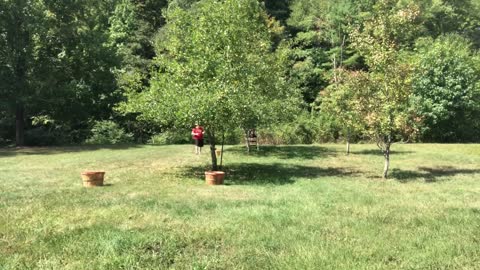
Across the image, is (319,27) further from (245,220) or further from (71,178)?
(245,220)

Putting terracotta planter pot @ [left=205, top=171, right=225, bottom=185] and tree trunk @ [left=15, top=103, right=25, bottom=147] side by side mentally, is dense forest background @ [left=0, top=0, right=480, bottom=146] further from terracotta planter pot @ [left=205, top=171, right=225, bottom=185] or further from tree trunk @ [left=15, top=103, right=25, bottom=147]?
terracotta planter pot @ [left=205, top=171, right=225, bottom=185]

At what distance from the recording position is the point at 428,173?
16.5 metres

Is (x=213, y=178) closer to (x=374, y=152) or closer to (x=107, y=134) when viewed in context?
(x=374, y=152)

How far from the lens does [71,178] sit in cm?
1378

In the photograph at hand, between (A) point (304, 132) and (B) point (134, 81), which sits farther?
(A) point (304, 132)

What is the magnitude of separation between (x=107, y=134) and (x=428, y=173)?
20189mm

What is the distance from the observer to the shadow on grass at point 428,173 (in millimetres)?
15078

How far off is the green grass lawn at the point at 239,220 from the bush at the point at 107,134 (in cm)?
1322

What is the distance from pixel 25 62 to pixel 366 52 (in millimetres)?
19393

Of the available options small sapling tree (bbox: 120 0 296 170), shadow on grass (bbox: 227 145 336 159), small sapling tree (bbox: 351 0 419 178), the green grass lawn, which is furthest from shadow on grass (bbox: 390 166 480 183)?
shadow on grass (bbox: 227 145 336 159)

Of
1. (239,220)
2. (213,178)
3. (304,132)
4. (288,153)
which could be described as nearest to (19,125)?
(288,153)

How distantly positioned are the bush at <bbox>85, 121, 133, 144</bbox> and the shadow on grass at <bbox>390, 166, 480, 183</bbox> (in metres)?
18.3

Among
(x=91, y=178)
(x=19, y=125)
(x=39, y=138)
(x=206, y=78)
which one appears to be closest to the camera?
(x=91, y=178)

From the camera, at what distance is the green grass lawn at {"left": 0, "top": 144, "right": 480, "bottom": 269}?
6.12 meters
